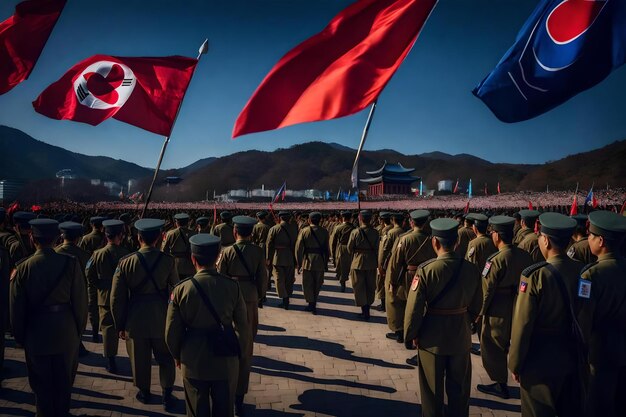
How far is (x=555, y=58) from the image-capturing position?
17.0 ft

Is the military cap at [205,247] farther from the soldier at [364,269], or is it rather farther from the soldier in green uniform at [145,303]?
the soldier at [364,269]

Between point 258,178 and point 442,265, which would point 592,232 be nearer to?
point 442,265

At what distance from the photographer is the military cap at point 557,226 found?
3.46 m

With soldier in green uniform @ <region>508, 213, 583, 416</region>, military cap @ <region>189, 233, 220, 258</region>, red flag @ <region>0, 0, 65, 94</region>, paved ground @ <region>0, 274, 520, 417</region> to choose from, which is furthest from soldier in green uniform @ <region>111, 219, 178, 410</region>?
red flag @ <region>0, 0, 65, 94</region>

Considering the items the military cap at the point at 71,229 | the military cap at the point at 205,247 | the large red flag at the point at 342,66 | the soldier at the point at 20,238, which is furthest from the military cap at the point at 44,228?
the large red flag at the point at 342,66

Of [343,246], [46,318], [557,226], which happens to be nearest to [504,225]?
[557,226]

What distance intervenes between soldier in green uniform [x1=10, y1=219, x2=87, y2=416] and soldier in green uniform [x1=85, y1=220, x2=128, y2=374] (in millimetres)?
1441

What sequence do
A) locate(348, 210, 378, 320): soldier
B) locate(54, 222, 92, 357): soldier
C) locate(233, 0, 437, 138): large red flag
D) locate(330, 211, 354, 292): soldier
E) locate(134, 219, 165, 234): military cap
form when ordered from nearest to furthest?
locate(134, 219, 165, 234): military cap → locate(233, 0, 437, 138): large red flag → locate(54, 222, 92, 357): soldier → locate(348, 210, 378, 320): soldier → locate(330, 211, 354, 292): soldier

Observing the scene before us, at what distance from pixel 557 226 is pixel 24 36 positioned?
9.36m

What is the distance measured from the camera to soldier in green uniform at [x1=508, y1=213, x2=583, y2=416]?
11.1ft

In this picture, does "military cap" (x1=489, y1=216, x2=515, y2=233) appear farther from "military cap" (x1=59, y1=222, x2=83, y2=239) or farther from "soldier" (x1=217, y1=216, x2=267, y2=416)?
"military cap" (x1=59, y1=222, x2=83, y2=239)

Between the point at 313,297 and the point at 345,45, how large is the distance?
5.26 m

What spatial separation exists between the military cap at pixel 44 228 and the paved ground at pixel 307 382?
2.08 m

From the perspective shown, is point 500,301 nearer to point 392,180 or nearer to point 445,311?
point 445,311
